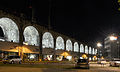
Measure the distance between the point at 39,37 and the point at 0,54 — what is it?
19917 mm

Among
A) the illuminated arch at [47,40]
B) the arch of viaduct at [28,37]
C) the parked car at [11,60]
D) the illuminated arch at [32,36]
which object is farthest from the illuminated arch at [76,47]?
the parked car at [11,60]

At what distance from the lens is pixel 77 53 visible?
4407 inches

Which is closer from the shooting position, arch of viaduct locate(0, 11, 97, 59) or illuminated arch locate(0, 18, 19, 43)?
arch of viaduct locate(0, 11, 97, 59)

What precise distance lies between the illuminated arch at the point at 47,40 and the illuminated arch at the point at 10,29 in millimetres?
17769

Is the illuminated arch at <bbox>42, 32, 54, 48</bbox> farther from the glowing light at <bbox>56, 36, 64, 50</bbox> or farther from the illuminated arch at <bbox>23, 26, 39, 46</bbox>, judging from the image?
the glowing light at <bbox>56, 36, 64, 50</bbox>

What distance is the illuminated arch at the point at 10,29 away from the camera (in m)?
54.1

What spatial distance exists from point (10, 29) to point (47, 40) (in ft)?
73.0

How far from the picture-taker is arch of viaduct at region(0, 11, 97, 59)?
5325 centimetres

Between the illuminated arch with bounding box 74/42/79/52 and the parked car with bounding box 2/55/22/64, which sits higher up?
the illuminated arch with bounding box 74/42/79/52

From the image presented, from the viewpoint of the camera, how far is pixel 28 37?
67.4 metres

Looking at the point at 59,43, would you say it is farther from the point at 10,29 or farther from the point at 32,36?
the point at 10,29

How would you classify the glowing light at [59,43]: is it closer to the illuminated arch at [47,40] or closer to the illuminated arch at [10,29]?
the illuminated arch at [47,40]

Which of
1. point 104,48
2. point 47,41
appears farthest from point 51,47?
point 104,48

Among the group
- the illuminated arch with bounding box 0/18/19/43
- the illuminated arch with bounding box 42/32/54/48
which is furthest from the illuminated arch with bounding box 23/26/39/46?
the illuminated arch with bounding box 0/18/19/43
